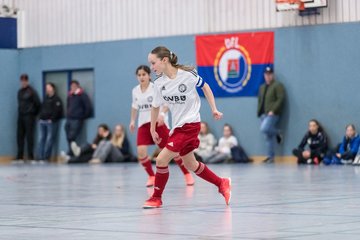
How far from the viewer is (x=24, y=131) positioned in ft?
104

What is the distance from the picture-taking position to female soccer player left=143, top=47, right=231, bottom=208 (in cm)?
1157

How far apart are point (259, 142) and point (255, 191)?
1273 centimetres

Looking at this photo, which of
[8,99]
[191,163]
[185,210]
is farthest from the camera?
[8,99]

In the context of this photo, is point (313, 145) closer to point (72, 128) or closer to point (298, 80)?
point (298, 80)

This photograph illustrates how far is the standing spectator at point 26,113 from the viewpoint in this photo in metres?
31.3

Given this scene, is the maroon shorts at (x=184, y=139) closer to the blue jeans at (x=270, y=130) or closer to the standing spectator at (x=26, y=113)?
the blue jeans at (x=270, y=130)

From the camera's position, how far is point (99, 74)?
30.4m

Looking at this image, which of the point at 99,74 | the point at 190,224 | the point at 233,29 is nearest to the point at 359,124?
the point at 233,29

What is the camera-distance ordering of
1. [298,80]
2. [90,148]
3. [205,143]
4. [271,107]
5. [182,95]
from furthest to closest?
1. [90,148]
2. [205,143]
3. [271,107]
4. [298,80]
5. [182,95]

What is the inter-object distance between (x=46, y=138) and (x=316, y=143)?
10.5 m

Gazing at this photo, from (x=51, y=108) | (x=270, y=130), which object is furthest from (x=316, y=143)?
(x=51, y=108)

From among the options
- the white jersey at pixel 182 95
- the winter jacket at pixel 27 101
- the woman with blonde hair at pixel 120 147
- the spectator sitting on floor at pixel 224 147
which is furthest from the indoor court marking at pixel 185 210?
the winter jacket at pixel 27 101

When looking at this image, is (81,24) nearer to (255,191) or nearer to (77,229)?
(255,191)

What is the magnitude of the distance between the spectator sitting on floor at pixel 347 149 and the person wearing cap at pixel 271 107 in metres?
2.23
